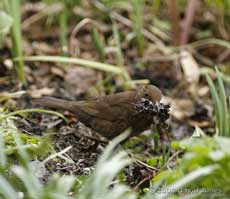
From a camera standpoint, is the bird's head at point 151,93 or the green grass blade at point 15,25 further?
the green grass blade at point 15,25

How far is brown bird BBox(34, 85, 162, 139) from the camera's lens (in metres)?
4.50

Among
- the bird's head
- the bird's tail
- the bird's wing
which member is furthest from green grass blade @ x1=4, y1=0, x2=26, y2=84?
the bird's head

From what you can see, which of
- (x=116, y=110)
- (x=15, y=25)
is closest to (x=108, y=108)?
(x=116, y=110)

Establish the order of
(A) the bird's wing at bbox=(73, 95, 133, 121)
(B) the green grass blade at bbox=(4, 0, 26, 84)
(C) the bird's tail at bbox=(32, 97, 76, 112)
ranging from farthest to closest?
(B) the green grass blade at bbox=(4, 0, 26, 84) → (C) the bird's tail at bbox=(32, 97, 76, 112) → (A) the bird's wing at bbox=(73, 95, 133, 121)

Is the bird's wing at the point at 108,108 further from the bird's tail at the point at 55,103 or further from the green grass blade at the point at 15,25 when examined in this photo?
the green grass blade at the point at 15,25

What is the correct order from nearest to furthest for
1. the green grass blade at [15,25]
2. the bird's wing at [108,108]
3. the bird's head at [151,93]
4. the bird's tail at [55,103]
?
1. the bird's head at [151,93]
2. the bird's wing at [108,108]
3. the bird's tail at [55,103]
4. the green grass blade at [15,25]

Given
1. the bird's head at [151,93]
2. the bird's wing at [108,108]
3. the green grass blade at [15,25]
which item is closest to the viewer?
the bird's head at [151,93]

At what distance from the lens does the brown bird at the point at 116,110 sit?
4496mm

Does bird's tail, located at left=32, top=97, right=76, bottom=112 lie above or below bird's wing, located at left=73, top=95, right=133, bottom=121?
above

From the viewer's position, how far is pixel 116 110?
15.7 ft

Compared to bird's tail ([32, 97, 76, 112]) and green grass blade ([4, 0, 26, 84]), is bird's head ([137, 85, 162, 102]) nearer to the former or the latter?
bird's tail ([32, 97, 76, 112])

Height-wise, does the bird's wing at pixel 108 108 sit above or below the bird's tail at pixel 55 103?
below

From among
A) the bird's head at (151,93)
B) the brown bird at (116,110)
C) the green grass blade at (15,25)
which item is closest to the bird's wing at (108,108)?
the brown bird at (116,110)

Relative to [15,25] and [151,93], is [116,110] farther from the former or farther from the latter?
[15,25]
